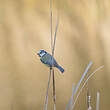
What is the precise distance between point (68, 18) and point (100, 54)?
1.73ft

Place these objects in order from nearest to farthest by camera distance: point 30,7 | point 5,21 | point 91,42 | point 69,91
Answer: point 5,21, point 30,7, point 69,91, point 91,42

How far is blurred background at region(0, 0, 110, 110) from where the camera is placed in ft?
5.40

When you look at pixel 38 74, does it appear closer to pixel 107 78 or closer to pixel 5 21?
pixel 5 21

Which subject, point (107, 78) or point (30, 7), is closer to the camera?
point (30, 7)

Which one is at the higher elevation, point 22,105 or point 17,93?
point 17,93

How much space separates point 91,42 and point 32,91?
80 cm

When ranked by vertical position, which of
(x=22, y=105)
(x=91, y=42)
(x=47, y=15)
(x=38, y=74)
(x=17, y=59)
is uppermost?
(x=47, y=15)

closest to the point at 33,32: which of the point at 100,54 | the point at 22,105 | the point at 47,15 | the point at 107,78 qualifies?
the point at 47,15

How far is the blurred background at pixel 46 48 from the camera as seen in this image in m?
1.65

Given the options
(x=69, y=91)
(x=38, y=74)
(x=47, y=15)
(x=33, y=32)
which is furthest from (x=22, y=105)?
(x=47, y=15)

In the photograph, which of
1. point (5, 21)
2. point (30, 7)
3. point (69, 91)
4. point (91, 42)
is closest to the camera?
point (5, 21)

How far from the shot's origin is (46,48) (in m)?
1.81

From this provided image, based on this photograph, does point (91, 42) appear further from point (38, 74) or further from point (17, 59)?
point (17, 59)

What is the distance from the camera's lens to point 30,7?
1742 millimetres
